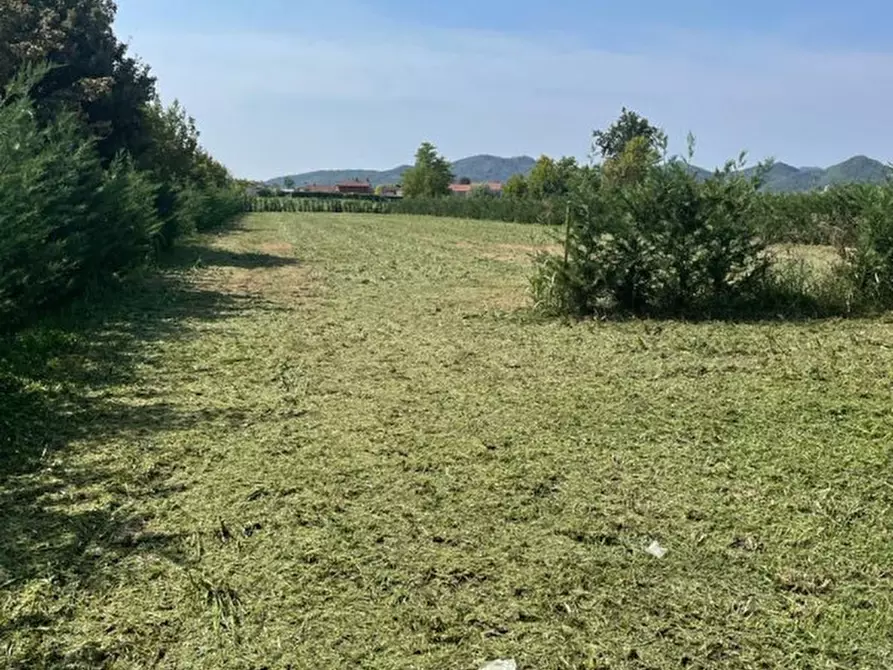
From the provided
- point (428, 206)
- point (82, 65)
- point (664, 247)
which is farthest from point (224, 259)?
point (428, 206)

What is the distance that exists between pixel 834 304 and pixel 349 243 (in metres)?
16.4

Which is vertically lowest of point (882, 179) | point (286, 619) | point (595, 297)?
point (286, 619)

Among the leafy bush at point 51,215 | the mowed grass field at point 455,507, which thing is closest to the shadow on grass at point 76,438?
the mowed grass field at point 455,507

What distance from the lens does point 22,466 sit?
3.76 meters

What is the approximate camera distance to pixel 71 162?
7.86 metres

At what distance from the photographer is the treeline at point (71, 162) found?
19.2ft

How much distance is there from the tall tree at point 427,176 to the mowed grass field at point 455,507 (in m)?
79.2

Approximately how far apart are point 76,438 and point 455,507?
2.41 metres

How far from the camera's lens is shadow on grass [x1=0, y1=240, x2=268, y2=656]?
2.88 meters

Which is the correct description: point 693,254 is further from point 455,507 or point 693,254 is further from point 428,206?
point 428,206

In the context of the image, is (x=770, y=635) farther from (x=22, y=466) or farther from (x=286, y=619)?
(x=22, y=466)

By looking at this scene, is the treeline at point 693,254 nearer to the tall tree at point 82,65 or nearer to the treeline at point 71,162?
the treeline at point 71,162

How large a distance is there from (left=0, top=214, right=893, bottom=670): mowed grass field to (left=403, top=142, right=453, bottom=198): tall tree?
3118 inches

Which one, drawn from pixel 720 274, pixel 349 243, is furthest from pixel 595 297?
pixel 349 243
